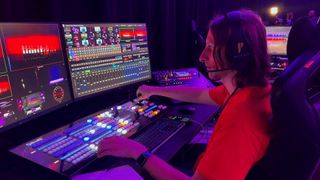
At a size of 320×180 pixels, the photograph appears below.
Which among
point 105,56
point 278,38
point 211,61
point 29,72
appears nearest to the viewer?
point 211,61

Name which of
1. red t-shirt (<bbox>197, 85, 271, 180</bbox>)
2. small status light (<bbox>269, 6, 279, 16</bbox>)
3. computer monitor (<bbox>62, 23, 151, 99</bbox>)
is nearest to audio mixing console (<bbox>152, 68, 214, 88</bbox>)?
computer monitor (<bbox>62, 23, 151, 99</bbox>)

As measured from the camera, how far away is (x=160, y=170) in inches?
38.5

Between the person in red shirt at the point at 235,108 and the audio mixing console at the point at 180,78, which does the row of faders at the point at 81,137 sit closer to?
the person in red shirt at the point at 235,108

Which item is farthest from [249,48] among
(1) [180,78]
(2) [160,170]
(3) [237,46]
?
(1) [180,78]

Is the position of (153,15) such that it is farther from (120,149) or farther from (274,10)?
(274,10)

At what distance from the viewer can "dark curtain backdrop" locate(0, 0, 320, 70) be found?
60.2 inches

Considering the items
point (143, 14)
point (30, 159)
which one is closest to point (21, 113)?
point (30, 159)

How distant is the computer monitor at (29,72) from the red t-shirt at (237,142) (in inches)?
29.2

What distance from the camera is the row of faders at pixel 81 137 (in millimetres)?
1027

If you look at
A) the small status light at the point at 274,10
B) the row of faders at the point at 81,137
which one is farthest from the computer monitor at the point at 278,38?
the row of faders at the point at 81,137

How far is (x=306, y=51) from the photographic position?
35.9 inches

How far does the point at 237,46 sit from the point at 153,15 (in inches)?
62.4

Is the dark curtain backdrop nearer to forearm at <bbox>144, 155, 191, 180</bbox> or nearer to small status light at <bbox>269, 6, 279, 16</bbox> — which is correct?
forearm at <bbox>144, 155, 191, 180</bbox>

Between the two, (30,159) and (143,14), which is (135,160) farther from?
(143,14)
